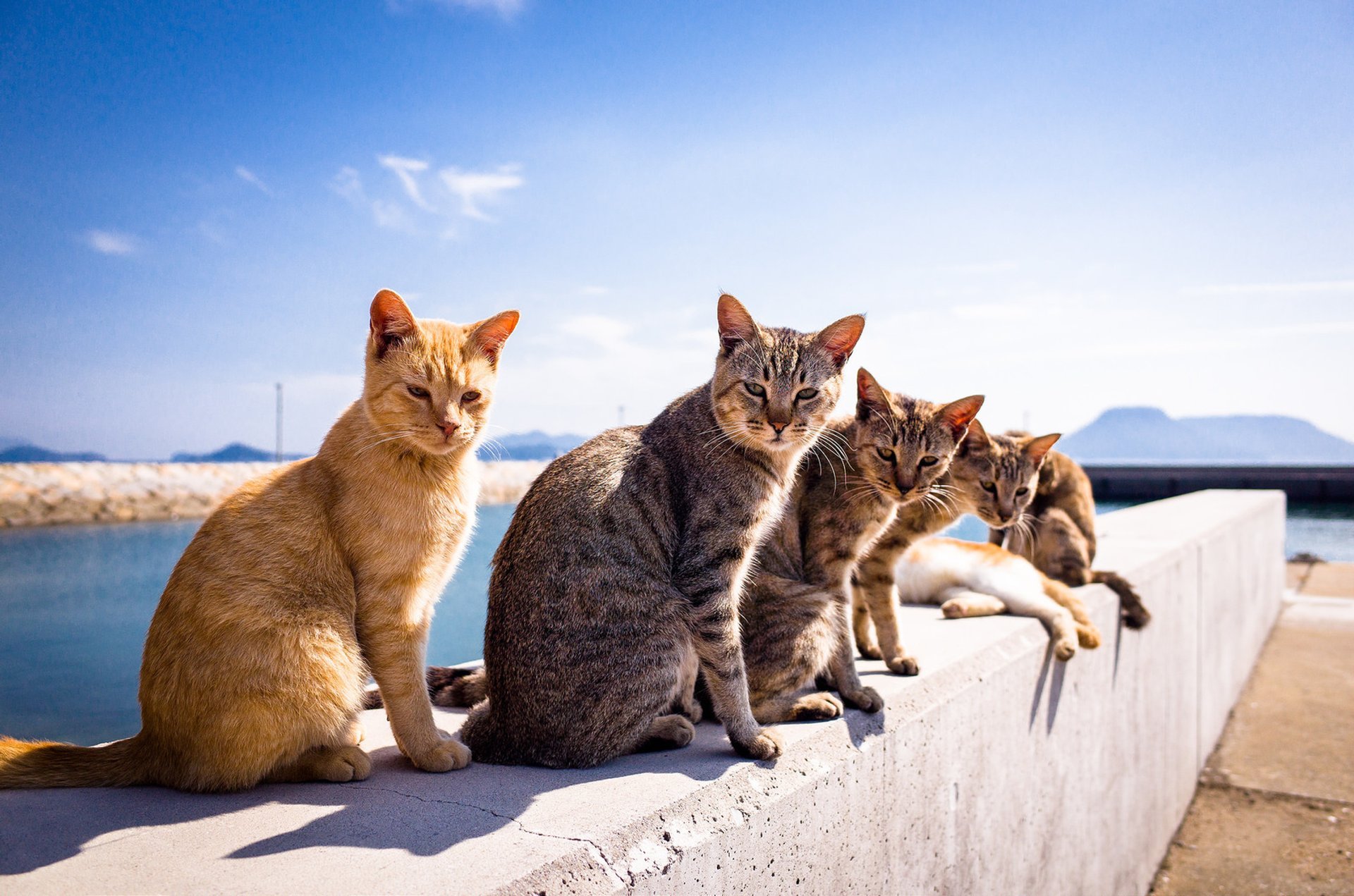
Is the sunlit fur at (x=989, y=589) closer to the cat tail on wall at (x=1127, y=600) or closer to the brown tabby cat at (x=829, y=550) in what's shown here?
the cat tail on wall at (x=1127, y=600)

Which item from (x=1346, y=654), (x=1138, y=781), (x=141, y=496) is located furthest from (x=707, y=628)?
(x=141, y=496)

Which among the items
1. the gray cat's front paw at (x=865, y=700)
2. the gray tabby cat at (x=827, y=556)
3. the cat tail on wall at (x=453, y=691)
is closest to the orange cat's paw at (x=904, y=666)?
the gray tabby cat at (x=827, y=556)

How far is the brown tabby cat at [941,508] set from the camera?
2.83 m

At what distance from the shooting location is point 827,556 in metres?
2.69

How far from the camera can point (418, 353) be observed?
2.06 m

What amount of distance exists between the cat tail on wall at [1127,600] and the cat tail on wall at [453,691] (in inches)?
130

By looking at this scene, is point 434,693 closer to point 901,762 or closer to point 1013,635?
point 901,762

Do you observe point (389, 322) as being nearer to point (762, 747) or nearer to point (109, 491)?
point (762, 747)

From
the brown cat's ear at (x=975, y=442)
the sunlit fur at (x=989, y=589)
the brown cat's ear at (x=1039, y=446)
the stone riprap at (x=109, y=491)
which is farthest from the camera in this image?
the stone riprap at (x=109, y=491)

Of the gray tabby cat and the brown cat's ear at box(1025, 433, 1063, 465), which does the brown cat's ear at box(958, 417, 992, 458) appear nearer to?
the brown cat's ear at box(1025, 433, 1063, 465)

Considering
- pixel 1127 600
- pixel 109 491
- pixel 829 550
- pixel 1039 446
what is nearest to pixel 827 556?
pixel 829 550

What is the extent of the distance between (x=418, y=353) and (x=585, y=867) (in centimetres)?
125

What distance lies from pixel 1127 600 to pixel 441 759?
3.73 metres

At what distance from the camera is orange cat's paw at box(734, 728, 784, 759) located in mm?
2051
